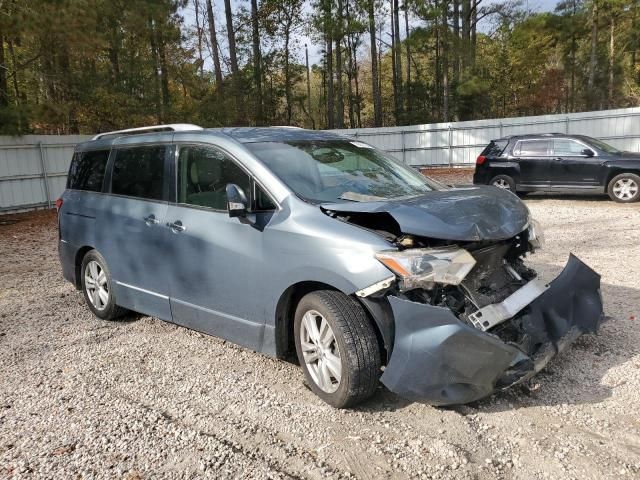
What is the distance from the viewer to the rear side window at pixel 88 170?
17.6ft

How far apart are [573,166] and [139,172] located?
11.0 meters

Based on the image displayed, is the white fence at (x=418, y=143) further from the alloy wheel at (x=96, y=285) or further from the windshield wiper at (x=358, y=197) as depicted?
the windshield wiper at (x=358, y=197)

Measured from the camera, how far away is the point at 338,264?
3.19 m

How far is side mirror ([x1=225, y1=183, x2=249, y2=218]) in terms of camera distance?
11.8 feet

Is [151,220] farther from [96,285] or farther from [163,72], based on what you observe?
[163,72]

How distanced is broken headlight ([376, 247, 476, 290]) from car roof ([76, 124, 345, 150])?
168cm

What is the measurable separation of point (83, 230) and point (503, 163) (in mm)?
10968

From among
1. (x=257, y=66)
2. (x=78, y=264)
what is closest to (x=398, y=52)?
(x=257, y=66)

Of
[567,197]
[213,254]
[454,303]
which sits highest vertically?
[213,254]

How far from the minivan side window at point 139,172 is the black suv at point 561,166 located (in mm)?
10754

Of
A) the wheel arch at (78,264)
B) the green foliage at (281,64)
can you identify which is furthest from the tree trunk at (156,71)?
the wheel arch at (78,264)

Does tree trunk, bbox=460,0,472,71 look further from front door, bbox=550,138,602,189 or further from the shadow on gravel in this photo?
front door, bbox=550,138,602,189

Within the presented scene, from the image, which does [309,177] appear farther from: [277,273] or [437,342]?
[437,342]

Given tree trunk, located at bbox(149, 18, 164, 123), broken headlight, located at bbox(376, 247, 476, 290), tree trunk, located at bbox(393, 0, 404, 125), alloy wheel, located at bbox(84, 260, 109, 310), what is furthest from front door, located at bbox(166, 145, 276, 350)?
tree trunk, located at bbox(393, 0, 404, 125)
